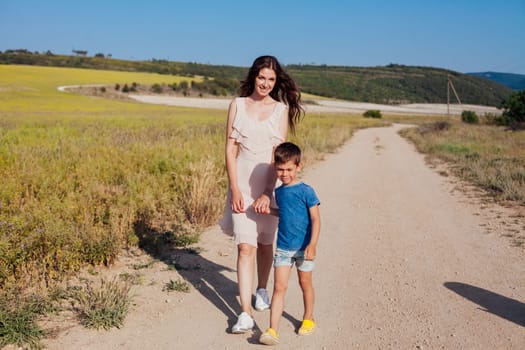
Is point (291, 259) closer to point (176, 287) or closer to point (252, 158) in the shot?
point (252, 158)

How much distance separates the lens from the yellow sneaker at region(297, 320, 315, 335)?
367 cm

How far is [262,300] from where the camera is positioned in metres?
4.21

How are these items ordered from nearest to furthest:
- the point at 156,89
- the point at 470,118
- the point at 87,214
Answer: the point at 87,214 < the point at 470,118 < the point at 156,89

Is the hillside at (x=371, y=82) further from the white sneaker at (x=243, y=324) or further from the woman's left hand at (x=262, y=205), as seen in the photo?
the white sneaker at (x=243, y=324)

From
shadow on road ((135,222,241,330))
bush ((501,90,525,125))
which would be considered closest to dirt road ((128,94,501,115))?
bush ((501,90,525,125))

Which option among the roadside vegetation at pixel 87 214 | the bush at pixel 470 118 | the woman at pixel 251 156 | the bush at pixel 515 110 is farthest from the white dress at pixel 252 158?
the bush at pixel 470 118

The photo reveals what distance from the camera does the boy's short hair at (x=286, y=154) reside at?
137 inches

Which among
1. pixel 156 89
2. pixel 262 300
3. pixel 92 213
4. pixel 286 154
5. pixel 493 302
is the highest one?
pixel 286 154

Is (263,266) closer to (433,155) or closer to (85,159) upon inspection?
(85,159)

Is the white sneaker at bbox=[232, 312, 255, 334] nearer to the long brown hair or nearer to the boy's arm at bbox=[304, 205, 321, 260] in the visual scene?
the boy's arm at bbox=[304, 205, 321, 260]

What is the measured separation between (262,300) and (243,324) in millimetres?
591

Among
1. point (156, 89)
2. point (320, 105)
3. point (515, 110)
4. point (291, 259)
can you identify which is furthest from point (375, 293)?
point (320, 105)

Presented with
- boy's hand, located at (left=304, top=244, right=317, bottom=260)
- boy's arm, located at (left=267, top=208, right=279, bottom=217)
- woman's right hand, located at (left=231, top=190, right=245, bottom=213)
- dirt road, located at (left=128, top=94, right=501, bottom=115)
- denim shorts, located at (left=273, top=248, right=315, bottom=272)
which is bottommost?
dirt road, located at (left=128, top=94, right=501, bottom=115)

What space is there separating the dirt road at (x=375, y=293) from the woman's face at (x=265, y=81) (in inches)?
70.8
